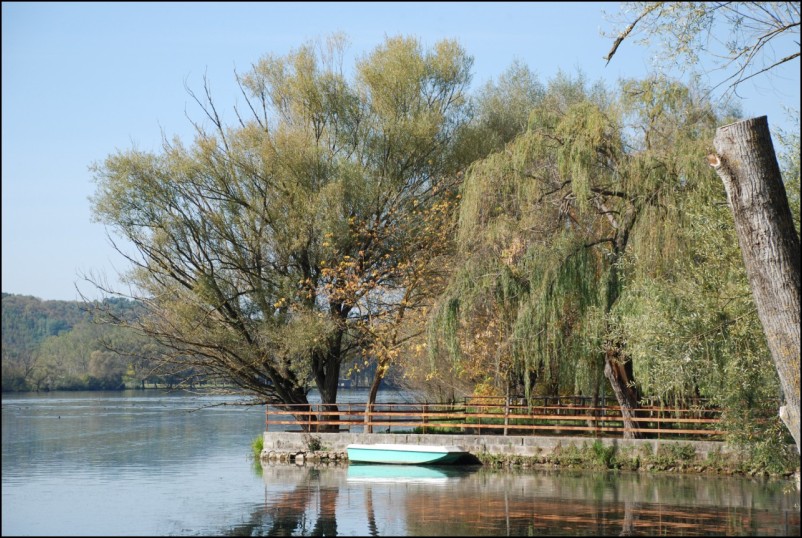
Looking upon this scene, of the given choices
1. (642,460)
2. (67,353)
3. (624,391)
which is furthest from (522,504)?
(67,353)

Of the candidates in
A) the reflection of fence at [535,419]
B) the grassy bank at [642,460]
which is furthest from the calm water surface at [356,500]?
the reflection of fence at [535,419]

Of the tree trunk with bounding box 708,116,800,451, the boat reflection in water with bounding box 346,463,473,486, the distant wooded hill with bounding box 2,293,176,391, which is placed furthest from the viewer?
the distant wooded hill with bounding box 2,293,176,391

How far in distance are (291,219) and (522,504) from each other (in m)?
12.9

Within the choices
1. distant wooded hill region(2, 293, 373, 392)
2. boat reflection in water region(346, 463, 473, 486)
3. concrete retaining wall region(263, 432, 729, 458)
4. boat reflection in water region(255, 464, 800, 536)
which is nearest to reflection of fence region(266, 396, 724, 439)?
concrete retaining wall region(263, 432, 729, 458)

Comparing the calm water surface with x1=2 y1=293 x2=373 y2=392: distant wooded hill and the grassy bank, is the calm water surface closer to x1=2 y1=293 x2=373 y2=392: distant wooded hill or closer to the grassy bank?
the grassy bank

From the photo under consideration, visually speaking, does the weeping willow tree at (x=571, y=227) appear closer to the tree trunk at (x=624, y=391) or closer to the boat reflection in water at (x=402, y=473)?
the tree trunk at (x=624, y=391)

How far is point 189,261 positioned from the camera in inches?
1094

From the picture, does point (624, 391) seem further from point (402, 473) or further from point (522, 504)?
point (522, 504)

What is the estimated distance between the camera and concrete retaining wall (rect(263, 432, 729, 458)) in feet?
74.4

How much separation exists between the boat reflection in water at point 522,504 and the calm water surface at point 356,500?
0.9 inches

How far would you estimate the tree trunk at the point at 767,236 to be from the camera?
1011 cm

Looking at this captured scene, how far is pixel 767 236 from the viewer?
33.7 ft

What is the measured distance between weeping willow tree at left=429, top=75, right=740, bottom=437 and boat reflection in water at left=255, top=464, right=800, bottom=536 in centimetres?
334

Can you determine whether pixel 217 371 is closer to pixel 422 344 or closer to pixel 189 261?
pixel 189 261
